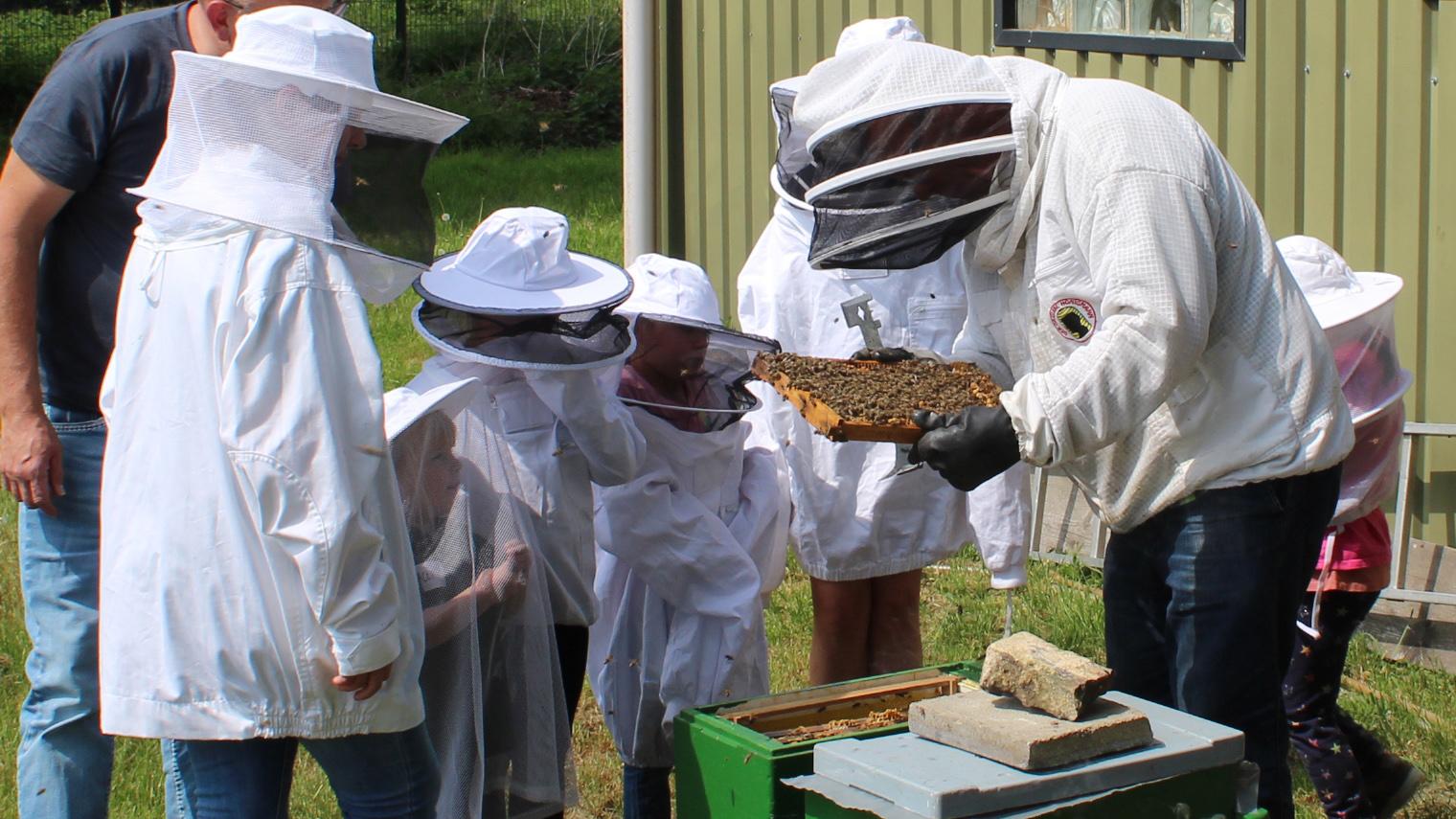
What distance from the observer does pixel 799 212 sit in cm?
405

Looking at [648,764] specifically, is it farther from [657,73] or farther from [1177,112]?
[657,73]

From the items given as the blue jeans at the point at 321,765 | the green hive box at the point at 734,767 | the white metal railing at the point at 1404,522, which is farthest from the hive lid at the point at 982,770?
the white metal railing at the point at 1404,522

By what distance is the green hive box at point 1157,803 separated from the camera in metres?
2.17

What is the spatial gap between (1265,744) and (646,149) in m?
5.03

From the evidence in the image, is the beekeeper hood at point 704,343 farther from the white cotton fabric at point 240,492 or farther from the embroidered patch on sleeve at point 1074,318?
the white cotton fabric at point 240,492

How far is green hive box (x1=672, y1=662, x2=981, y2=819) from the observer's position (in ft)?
7.99

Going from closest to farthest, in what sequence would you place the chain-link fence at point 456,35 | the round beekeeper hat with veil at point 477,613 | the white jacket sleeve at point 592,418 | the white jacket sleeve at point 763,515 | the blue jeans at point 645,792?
1. the round beekeeper hat with veil at point 477,613
2. the white jacket sleeve at point 592,418
3. the blue jeans at point 645,792
4. the white jacket sleeve at point 763,515
5. the chain-link fence at point 456,35

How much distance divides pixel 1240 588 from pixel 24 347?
88.5 inches

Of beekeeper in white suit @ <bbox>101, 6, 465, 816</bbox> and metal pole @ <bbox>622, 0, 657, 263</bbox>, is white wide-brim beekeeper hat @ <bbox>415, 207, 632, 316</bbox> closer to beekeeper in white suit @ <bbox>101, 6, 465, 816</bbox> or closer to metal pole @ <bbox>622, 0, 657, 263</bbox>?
beekeeper in white suit @ <bbox>101, 6, 465, 816</bbox>

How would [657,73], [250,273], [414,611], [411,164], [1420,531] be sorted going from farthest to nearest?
[657,73], [1420,531], [411,164], [414,611], [250,273]

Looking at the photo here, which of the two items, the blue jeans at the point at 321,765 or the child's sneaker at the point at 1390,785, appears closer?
the blue jeans at the point at 321,765

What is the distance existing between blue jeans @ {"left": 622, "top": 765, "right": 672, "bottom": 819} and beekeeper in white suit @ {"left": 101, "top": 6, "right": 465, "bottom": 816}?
1.20 meters

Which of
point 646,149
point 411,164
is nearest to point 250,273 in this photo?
point 411,164

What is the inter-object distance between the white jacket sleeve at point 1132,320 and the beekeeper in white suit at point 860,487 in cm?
153
